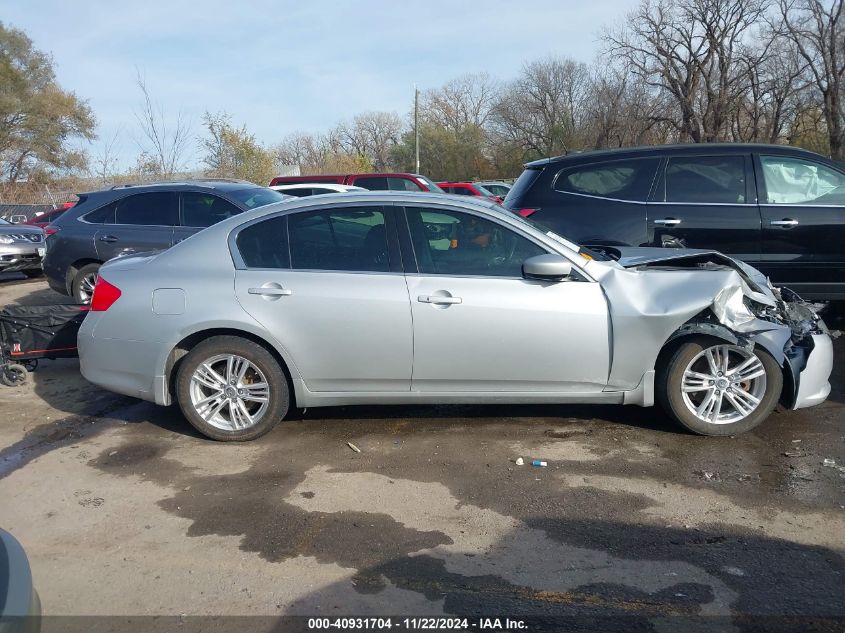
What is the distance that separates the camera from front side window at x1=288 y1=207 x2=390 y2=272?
479cm

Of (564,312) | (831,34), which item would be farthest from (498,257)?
(831,34)

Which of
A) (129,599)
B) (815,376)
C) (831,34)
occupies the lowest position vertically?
(129,599)

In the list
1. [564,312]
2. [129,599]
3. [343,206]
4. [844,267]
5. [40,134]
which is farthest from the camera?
[40,134]

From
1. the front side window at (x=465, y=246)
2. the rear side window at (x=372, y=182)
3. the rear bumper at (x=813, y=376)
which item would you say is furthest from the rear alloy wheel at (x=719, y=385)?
the rear side window at (x=372, y=182)

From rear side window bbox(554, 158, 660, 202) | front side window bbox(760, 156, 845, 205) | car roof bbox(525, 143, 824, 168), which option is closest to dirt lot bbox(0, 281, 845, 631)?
front side window bbox(760, 156, 845, 205)

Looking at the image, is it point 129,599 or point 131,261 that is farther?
point 131,261

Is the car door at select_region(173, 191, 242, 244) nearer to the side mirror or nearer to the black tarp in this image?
the black tarp

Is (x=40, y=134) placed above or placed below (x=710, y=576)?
above

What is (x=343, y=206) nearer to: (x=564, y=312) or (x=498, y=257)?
(x=498, y=257)

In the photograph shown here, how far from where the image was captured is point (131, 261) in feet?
17.0

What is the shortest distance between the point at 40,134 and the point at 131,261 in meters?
42.7

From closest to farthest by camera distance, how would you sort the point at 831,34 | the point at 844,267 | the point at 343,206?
the point at 343,206 < the point at 844,267 < the point at 831,34

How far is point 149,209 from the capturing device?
8734 millimetres

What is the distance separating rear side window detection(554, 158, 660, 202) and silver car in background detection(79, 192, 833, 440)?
213 cm
